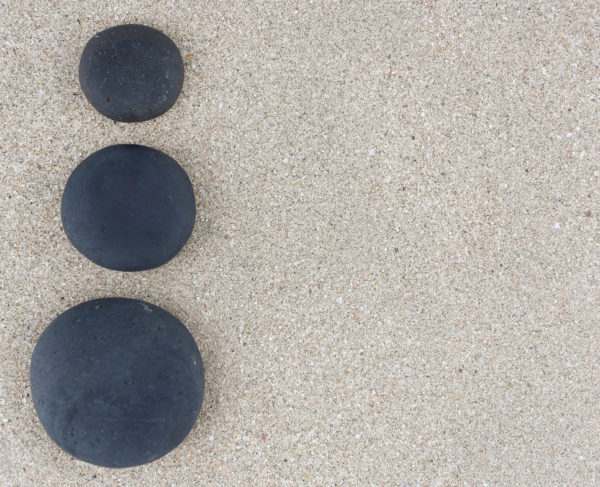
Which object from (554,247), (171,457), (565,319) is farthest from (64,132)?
(565,319)

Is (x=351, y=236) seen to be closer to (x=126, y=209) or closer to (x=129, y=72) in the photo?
(x=126, y=209)

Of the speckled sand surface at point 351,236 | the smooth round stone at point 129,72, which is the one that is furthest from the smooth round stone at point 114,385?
the smooth round stone at point 129,72

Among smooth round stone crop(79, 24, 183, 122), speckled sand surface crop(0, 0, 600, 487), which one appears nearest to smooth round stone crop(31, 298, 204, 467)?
speckled sand surface crop(0, 0, 600, 487)

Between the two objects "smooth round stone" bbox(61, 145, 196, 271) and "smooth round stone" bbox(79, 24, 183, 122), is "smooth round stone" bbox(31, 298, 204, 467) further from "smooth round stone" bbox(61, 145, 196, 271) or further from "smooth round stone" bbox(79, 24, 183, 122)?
"smooth round stone" bbox(79, 24, 183, 122)

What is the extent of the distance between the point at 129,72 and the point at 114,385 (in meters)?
1.01

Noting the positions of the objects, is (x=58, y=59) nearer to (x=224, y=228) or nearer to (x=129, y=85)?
(x=129, y=85)

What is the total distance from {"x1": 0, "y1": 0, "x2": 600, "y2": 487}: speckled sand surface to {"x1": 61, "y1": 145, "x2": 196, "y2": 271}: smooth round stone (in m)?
0.19

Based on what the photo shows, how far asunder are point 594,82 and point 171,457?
2221 millimetres

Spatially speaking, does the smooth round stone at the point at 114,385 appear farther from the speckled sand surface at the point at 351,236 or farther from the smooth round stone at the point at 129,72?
the smooth round stone at the point at 129,72

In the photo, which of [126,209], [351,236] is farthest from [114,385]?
[351,236]

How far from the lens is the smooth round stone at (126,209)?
51.5 inches

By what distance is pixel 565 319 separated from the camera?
1.68 meters

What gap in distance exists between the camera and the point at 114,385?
130cm

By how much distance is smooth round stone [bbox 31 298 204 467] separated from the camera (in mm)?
1299
